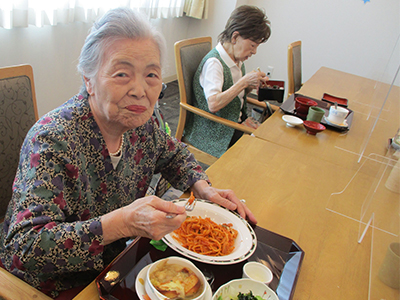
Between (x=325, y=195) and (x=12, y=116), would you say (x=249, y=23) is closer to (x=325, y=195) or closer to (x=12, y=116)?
(x=325, y=195)

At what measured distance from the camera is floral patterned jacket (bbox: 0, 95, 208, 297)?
0.78m

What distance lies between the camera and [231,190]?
3.85 feet

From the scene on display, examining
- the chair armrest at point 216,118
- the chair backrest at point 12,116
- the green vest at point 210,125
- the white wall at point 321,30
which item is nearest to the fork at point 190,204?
the chair backrest at point 12,116

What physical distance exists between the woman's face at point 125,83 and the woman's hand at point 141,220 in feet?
0.99

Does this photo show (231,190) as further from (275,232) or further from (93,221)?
(93,221)

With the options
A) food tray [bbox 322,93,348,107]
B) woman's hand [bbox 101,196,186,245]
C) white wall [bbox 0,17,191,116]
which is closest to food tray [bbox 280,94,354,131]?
food tray [bbox 322,93,348,107]

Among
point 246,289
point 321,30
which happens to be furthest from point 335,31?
point 246,289

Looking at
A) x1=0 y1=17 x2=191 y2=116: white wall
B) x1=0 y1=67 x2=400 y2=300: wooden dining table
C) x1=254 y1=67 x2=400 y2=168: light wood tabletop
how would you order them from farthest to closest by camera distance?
x1=0 y1=17 x2=191 y2=116: white wall
x1=254 y1=67 x2=400 y2=168: light wood tabletop
x1=0 y1=67 x2=400 y2=300: wooden dining table

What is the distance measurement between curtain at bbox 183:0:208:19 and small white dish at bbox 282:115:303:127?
2959 millimetres

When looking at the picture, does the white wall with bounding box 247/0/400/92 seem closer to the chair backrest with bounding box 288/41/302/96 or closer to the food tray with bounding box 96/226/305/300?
the chair backrest with bounding box 288/41/302/96

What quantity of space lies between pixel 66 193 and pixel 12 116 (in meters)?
0.39

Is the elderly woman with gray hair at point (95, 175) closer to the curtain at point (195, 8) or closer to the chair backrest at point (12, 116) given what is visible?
the chair backrest at point (12, 116)

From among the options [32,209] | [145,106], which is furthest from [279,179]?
[32,209]

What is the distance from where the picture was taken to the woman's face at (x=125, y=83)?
94 cm
